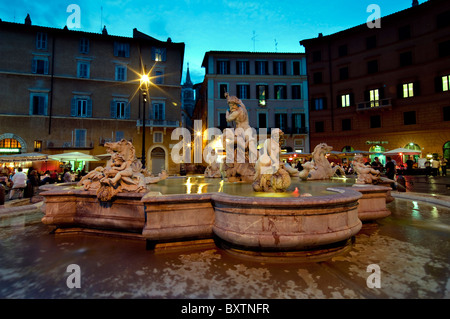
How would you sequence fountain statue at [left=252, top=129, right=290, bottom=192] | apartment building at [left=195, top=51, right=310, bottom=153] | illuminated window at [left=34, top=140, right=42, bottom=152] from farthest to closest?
apartment building at [left=195, top=51, right=310, bottom=153], illuminated window at [left=34, top=140, right=42, bottom=152], fountain statue at [left=252, top=129, right=290, bottom=192]

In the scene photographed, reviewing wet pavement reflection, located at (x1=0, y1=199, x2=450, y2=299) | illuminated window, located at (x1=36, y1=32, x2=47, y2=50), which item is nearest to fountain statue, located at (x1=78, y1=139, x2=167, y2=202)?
wet pavement reflection, located at (x1=0, y1=199, x2=450, y2=299)

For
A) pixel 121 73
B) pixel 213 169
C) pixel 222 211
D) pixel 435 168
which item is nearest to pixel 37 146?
pixel 121 73

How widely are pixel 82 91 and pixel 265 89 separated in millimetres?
21297

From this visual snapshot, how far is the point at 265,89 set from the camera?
101ft

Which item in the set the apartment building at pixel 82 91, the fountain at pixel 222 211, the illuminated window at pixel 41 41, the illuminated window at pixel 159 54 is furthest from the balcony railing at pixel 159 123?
the fountain at pixel 222 211

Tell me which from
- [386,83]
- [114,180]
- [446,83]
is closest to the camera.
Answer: [114,180]

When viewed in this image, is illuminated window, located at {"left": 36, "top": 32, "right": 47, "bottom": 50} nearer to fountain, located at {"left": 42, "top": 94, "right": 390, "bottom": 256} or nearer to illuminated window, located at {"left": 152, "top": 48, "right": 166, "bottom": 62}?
illuminated window, located at {"left": 152, "top": 48, "right": 166, "bottom": 62}

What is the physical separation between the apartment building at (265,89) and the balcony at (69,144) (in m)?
13.6

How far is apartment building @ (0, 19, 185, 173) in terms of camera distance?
2377 cm

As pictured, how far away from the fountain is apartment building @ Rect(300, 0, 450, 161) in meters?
20.3

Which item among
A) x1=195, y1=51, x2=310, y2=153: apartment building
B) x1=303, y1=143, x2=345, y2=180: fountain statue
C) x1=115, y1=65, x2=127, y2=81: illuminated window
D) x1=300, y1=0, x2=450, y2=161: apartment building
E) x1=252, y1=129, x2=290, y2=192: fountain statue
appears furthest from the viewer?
x1=195, y1=51, x2=310, y2=153: apartment building

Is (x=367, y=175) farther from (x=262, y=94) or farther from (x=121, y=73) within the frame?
(x=121, y=73)
